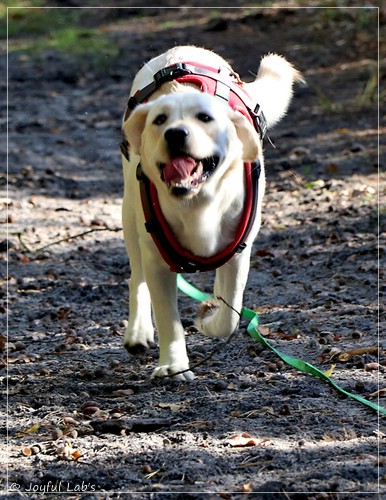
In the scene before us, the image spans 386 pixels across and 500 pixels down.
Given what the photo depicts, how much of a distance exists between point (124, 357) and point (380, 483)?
77.7 inches

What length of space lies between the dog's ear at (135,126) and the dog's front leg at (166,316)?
19.8 inches

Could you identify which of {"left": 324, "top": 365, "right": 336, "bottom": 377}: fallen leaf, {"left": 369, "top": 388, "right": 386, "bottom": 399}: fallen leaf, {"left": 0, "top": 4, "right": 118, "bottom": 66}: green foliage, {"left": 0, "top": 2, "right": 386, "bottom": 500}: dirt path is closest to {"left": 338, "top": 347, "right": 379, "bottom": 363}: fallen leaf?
{"left": 0, "top": 2, "right": 386, "bottom": 500}: dirt path

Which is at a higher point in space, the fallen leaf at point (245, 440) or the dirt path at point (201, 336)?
the fallen leaf at point (245, 440)

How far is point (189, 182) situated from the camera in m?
4.05

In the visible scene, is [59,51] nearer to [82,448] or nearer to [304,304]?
[304,304]

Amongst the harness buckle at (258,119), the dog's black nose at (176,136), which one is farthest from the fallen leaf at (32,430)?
the harness buckle at (258,119)

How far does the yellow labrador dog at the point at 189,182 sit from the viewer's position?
4.07 m

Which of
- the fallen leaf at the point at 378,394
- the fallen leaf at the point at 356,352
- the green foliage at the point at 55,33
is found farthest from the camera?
the green foliage at the point at 55,33

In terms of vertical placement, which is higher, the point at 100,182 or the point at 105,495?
the point at 105,495

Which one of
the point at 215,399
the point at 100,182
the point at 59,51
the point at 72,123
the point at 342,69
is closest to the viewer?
the point at 215,399

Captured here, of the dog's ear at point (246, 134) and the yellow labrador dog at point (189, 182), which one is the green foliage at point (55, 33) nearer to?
the yellow labrador dog at point (189, 182)

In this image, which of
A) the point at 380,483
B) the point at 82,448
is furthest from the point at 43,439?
the point at 380,483

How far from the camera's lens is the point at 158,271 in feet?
15.0

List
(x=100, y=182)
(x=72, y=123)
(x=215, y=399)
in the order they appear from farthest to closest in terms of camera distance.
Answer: (x=72, y=123) → (x=100, y=182) → (x=215, y=399)
